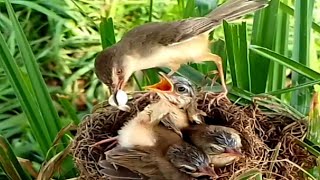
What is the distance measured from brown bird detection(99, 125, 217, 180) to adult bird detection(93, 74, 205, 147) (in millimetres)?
27

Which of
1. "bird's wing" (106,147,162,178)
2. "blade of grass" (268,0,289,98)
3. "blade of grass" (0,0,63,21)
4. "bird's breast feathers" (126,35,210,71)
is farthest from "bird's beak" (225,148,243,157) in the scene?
"blade of grass" (0,0,63,21)

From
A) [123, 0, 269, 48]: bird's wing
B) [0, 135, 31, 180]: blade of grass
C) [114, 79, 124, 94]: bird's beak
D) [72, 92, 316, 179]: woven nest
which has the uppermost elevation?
[123, 0, 269, 48]: bird's wing

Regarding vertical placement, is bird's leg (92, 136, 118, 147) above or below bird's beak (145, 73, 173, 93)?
below

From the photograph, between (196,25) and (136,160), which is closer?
(136,160)

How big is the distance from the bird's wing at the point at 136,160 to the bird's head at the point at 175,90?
11 cm

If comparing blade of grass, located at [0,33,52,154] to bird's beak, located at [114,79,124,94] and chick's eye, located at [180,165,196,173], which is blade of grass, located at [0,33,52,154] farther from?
chick's eye, located at [180,165,196,173]

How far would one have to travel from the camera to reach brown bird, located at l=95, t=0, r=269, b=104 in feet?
4.51

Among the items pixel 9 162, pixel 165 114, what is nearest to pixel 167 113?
pixel 165 114

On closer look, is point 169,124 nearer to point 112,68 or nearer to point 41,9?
point 112,68

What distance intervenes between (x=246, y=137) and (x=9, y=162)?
444mm

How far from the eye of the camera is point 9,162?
146 centimetres

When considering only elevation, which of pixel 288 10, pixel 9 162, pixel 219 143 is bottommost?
pixel 9 162

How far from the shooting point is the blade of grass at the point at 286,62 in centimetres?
132

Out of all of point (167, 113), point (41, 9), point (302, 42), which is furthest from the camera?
point (41, 9)
